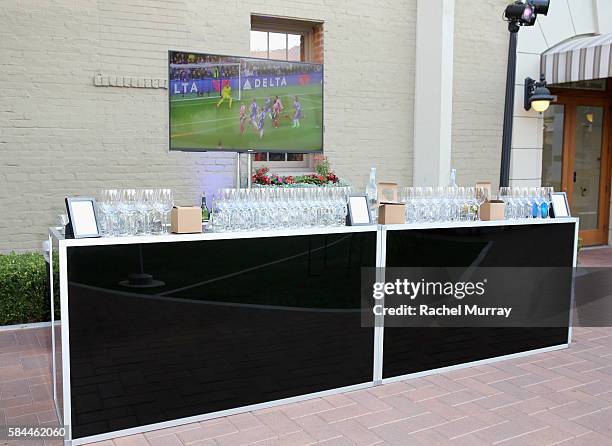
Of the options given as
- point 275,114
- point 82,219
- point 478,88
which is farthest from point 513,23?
point 82,219

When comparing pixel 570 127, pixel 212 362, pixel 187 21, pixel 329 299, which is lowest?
pixel 212 362

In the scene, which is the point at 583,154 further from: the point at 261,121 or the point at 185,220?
the point at 185,220

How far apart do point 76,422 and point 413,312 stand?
220 centimetres

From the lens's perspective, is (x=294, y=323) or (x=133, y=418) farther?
(x=294, y=323)

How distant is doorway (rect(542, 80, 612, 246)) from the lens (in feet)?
31.5

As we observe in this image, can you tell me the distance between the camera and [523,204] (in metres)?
4.54

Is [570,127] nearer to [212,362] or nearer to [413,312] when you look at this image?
[413,312]

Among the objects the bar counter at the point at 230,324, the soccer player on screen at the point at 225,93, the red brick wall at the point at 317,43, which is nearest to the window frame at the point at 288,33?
the red brick wall at the point at 317,43

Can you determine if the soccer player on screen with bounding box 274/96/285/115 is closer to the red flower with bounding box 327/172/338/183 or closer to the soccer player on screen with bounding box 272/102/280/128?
the soccer player on screen with bounding box 272/102/280/128

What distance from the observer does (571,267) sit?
475 cm

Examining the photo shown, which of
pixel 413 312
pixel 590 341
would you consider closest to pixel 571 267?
pixel 590 341

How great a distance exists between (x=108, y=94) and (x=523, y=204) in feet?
14.8

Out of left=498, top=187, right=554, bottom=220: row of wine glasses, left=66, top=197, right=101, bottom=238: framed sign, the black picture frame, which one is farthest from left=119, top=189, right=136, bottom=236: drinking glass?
left=498, top=187, right=554, bottom=220: row of wine glasses

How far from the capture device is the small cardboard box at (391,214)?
12.8 feet
